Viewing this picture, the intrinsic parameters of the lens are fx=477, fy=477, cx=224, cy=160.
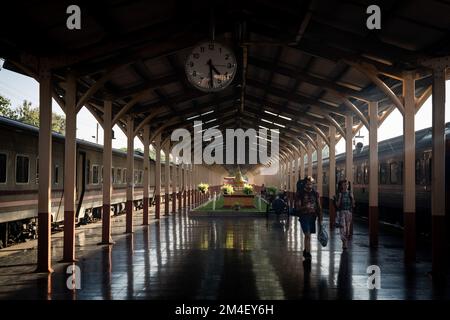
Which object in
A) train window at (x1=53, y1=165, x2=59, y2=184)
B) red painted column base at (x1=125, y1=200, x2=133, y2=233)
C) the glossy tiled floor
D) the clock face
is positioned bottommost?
the glossy tiled floor

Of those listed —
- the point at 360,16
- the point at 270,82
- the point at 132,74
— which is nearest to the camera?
the point at 360,16

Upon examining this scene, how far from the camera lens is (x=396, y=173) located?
58.5ft

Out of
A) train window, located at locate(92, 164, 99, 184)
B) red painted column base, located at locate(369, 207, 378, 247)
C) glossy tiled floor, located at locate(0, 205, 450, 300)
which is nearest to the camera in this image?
glossy tiled floor, located at locate(0, 205, 450, 300)

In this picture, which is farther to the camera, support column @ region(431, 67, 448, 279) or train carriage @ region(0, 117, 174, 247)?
train carriage @ region(0, 117, 174, 247)

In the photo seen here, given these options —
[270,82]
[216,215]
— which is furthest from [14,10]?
[216,215]

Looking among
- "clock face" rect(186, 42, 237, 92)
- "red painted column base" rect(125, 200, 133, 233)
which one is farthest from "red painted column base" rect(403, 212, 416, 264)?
"red painted column base" rect(125, 200, 133, 233)

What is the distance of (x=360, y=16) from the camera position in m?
9.44

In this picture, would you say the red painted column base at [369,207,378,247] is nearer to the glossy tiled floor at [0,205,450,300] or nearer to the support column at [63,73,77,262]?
the glossy tiled floor at [0,205,450,300]

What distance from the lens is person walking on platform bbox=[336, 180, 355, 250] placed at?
12133 mm

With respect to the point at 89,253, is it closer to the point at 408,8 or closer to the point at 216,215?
the point at 408,8

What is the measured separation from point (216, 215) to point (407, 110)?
14.5 m

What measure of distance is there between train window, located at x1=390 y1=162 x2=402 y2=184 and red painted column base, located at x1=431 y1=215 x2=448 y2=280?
27.5 feet

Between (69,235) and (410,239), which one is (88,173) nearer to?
(69,235)

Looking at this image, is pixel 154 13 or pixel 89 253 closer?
pixel 154 13
